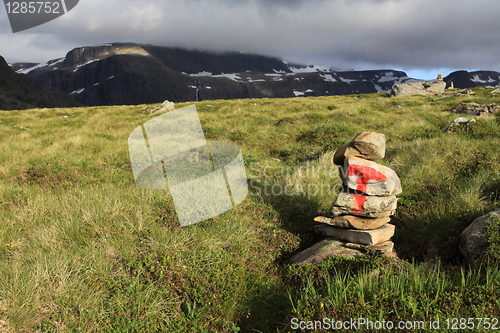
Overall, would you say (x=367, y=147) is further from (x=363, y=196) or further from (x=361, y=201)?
(x=361, y=201)

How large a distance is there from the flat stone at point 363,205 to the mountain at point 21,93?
474 ft

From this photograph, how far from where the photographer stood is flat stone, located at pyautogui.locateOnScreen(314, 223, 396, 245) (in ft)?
18.0

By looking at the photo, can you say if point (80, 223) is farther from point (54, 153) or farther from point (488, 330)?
point (54, 153)

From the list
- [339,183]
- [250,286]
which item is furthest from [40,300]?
[339,183]

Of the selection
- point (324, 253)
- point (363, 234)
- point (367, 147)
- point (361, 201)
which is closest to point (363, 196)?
point (361, 201)

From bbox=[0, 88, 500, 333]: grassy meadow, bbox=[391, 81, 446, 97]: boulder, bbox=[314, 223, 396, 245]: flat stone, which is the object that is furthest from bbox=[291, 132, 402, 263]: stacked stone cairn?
bbox=[391, 81, 446, 97]: boulder

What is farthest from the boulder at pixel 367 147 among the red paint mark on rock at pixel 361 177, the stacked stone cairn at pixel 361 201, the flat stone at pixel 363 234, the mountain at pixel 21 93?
the mountain at pixel 21 93

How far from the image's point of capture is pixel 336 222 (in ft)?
20.0

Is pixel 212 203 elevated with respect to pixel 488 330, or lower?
elevated

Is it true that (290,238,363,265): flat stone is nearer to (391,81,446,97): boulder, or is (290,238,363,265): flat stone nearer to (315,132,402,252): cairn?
(315,132,402,252): cairn

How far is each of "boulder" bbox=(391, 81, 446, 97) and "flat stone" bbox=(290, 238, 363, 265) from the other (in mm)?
46213

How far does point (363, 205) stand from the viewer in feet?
19.9

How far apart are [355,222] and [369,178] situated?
103cm

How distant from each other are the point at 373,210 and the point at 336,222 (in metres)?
0.82
